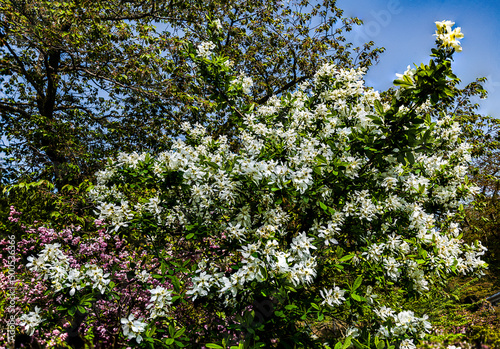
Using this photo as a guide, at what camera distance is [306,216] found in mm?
2799

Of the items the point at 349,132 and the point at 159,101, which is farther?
the point at 159,101

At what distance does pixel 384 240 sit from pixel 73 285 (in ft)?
8.65

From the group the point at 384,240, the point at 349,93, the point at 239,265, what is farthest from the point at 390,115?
the point at 239,265

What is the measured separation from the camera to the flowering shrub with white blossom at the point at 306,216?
2.22 meters

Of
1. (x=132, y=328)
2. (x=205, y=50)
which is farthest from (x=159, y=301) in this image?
(x=205, y=50)

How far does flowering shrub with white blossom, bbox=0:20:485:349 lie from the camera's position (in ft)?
7.27

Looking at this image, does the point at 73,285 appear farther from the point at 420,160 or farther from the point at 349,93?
the point at 420,160

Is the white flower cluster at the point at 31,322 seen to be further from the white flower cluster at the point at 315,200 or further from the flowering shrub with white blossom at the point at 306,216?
the white flower cluster at the point at 315,200

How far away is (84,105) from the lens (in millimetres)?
8773

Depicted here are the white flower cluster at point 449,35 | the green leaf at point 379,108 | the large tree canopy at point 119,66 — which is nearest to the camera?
the white flower cluster at point 449,35

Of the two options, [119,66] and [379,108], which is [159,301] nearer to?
[379,108]

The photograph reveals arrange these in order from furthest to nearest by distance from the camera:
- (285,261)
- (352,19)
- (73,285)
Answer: (352,19) < (73,285) < (285,261)

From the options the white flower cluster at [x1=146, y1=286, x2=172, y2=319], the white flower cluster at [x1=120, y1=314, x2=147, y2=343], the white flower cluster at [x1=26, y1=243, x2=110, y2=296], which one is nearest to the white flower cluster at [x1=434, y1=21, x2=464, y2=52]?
the white flower cluster at [x1=146, y1=286, x2=172, y2=319]

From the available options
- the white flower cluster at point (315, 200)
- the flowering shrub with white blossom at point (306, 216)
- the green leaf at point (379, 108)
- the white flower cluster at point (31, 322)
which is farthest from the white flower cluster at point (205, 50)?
the white flower cluster at point (31, 322)
